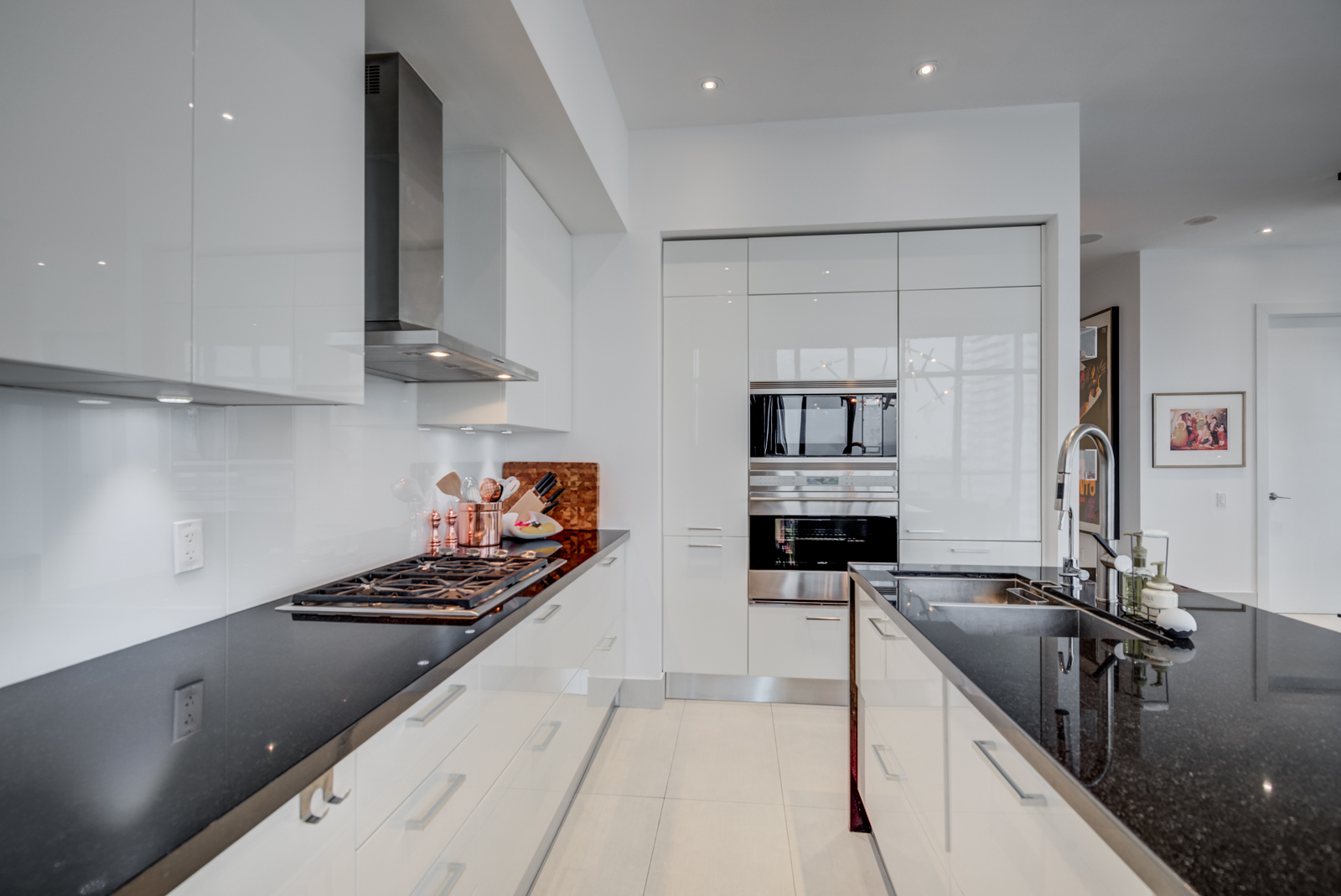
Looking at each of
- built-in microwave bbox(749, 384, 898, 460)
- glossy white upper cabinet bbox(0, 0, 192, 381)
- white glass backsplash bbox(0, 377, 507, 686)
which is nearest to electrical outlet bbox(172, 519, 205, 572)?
white glass backsplash bbox(0, 377, 507, 686)

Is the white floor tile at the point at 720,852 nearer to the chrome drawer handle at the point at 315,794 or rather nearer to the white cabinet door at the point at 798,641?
the white cabinet door at the point at 798,641

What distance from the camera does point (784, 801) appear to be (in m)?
2.13

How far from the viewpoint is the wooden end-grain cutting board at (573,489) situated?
2.98 meters

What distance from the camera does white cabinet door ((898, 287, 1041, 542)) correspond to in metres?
2.89

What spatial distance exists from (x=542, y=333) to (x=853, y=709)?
191cm

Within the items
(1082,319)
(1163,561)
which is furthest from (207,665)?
(1082,319)

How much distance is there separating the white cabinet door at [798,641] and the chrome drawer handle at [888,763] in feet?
4.26

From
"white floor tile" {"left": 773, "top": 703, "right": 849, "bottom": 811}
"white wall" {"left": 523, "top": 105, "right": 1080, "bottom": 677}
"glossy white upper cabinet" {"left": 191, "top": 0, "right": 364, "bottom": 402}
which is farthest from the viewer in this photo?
"white wall" {"left": 523, "top": 105, "right": 1080, "bottom": 677}

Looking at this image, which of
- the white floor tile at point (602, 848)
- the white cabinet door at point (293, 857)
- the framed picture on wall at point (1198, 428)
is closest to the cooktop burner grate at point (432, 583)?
the white cabinet door at point (293, 857)

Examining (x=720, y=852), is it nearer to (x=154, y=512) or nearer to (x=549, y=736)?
(x=549, y=736)

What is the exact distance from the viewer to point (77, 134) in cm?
73

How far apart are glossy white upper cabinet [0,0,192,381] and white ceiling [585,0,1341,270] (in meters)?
1.84

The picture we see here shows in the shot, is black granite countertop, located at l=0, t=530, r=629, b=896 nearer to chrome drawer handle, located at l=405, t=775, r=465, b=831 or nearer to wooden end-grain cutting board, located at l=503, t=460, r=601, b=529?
chrome drawer handle, located at l=405, t=775, r=465, b=831

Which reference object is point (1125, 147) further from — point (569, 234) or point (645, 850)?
point (645, 850)
